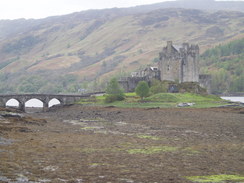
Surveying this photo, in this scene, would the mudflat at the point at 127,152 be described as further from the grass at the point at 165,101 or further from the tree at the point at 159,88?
the tree at the point at 159,88

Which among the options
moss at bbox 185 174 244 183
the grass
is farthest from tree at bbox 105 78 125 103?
moss at bbox 185 174 244 183

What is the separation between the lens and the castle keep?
118 meters

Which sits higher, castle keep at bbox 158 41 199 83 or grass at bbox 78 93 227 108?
castle keep at bbox 158 41 199 83

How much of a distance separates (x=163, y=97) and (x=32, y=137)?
55.7 meters

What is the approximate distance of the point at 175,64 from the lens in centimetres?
11825

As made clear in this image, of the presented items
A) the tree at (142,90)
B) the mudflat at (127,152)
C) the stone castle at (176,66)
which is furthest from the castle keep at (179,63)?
the mudflat at (127,152)

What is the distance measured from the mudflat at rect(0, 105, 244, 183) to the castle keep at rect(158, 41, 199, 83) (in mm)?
52061

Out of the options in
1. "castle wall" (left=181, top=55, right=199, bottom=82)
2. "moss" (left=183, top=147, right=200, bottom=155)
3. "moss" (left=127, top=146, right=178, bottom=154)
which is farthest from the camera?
"castle wall" (left=181, top=55, right=199, bottom=82)

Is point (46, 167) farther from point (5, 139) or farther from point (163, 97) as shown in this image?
point (163, 97)

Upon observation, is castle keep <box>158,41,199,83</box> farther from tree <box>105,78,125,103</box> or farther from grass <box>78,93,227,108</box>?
tree <box>105,78,125,103</box>

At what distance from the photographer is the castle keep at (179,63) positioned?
11812cm

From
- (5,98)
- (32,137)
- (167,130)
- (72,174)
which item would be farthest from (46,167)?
(5,98)

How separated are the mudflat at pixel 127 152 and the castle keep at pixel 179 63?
5206 centimetres

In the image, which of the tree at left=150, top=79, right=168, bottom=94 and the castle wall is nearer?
the tree at left=150, top=79, right=168, bottom=94
